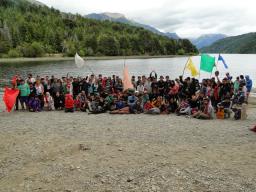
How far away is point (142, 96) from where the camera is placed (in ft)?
64.8

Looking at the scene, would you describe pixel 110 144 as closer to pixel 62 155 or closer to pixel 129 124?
pixel 62 155

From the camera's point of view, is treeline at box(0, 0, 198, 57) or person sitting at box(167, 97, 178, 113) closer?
person sitting at box(167, 97, 178, 113)

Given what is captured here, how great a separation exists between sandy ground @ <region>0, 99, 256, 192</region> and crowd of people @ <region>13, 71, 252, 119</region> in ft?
5.84

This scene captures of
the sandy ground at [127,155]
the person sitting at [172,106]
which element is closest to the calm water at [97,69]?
the person sitting at [172,106]

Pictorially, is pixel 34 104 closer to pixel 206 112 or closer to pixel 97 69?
pixel 206 112

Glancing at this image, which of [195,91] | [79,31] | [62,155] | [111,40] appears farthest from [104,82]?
[79,31]

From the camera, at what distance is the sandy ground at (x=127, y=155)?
9391mm

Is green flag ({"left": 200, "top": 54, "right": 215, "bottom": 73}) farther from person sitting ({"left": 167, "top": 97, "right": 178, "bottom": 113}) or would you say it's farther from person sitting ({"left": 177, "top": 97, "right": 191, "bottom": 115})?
person sitting ({"left": 167, "top": 97, "right": 178, "bottom": 113})

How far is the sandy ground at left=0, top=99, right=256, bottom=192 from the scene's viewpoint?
9.39m

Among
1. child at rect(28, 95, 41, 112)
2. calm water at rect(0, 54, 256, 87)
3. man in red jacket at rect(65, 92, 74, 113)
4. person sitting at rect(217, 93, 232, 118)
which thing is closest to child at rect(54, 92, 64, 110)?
man in red jacket at rect(65, 92, 74, 113)

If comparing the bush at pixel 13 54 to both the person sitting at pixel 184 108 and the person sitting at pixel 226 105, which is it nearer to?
the person sitting at pixel 184 108

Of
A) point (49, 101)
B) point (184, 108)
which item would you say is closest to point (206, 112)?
point (184, 108)

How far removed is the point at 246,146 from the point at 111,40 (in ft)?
489

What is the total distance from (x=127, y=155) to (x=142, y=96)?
28.1 ft
